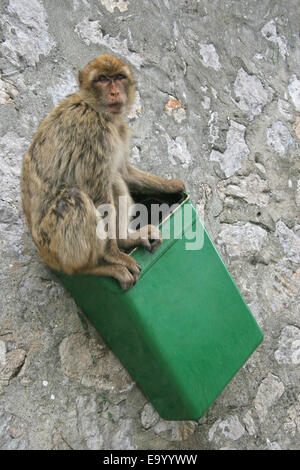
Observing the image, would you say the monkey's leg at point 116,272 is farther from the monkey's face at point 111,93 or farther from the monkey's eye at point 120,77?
the monkey's eye at point 120,77

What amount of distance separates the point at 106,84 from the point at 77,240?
74 centimetres

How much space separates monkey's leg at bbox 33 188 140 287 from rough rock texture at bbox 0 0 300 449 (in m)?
0.36

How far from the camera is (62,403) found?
2000 mm

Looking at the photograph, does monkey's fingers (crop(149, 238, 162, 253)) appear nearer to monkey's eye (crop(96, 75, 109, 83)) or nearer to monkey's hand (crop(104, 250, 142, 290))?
monkey's hand (crop(104, 250, 142, 290))

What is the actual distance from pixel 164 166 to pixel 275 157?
0.86 metres

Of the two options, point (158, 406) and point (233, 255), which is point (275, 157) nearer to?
point (233, 255)

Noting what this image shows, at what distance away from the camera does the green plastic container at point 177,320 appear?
1769mm

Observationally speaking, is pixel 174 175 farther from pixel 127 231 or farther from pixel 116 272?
pixel 116 272

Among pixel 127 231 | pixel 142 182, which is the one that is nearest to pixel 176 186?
pixel 142 182

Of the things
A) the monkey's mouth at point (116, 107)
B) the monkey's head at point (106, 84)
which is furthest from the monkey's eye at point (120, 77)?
the monkey's mouth at point (116, 107)

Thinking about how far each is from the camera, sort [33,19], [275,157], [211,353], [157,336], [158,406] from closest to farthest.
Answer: [157,336] → [211,353] → [158,406] → [33,19] → [275,157]

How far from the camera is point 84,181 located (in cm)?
194

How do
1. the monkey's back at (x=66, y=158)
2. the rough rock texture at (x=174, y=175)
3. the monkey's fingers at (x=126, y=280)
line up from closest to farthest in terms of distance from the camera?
the monkey's fingers at (x=126, y=280) < the monkey's back at (x=66, y=158) < the rough rock texture at (x=174, y=175)
